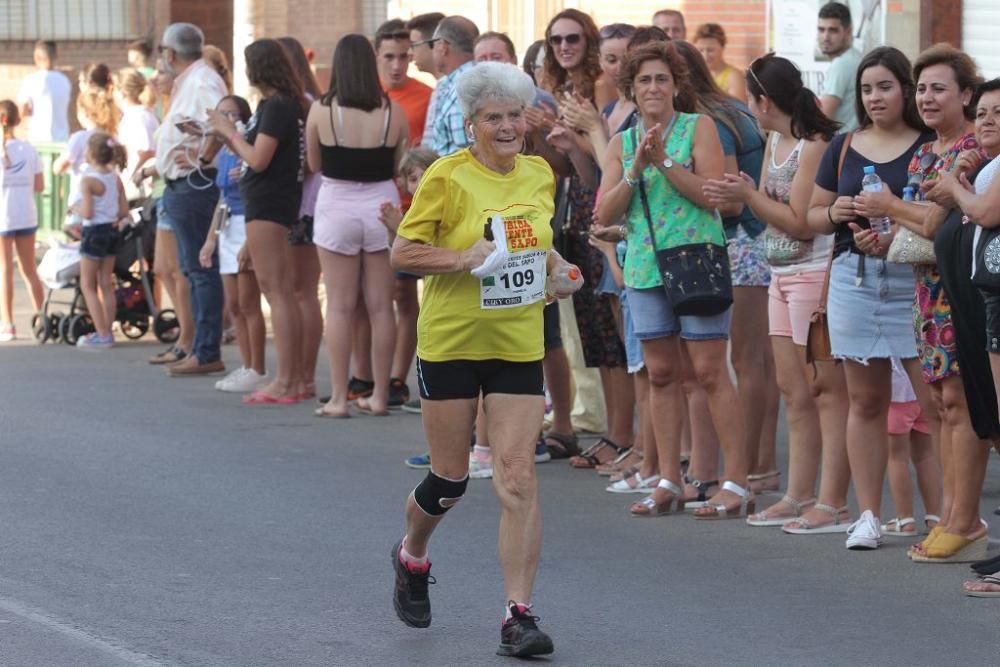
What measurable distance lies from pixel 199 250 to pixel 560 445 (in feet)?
13.3

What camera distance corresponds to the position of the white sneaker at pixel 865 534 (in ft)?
27.0

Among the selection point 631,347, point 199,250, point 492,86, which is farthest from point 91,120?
point 492,86

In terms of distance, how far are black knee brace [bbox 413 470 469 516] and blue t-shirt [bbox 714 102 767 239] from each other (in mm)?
2884

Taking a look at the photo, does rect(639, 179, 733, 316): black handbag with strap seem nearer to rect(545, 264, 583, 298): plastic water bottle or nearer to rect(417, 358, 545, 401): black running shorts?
rect(545, 264, 583, 298): plastic water bottle

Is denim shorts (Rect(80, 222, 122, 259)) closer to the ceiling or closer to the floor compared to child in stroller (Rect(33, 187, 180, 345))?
closer to the ceiling

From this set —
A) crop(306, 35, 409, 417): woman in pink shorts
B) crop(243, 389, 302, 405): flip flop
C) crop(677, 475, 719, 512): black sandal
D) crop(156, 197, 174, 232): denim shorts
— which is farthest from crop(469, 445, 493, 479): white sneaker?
crop(156, 197, 174, 232): denim shorts

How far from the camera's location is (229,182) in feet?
42.6

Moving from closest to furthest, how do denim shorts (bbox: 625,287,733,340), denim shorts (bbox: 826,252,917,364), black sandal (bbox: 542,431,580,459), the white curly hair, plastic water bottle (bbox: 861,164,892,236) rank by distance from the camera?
the white curly hair, plastic water bottle (bbox: 861,164,892,236), denim shorts (bbox: 826,252,917,364), denim shorts (bbox: 625,287,733,340), black sandal (bbox: 542,431,580,459)

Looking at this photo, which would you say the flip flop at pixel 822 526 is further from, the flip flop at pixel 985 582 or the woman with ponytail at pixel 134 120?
the woman with ponytail at pixel 134 120

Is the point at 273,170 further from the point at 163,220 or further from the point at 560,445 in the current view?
the point at 560,445

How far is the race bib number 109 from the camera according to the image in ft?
22.3

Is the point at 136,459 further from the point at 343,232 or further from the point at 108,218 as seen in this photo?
the point at 108,218

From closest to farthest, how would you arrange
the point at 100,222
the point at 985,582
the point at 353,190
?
1. the point at 985,582
2. the point at 353,190
3. the point at 100,222

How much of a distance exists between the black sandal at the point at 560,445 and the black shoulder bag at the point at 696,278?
2.15 m
